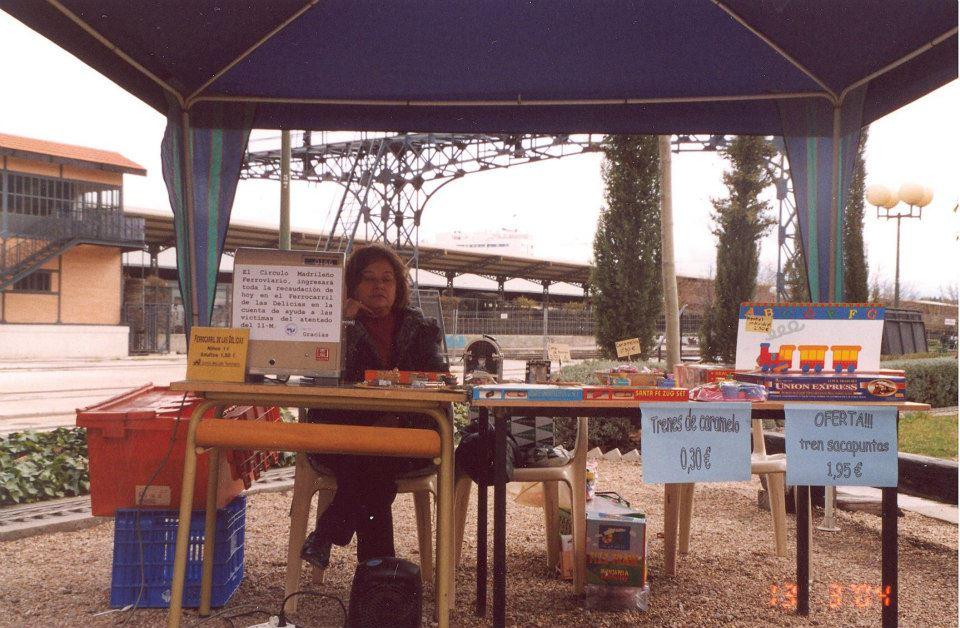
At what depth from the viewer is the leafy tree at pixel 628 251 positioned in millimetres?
12281

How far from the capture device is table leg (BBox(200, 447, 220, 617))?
8.84 feet

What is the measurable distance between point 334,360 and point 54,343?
2091 centimetres

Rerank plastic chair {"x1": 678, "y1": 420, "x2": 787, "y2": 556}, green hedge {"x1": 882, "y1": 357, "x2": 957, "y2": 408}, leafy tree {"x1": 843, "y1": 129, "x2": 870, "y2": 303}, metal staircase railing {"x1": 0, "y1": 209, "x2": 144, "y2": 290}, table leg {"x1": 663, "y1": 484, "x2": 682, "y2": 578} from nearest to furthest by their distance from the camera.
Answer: table leg {"x1": 663, "y1": 484, "x2": 682, "y2": 578} → plastic chair {"x1": 678, "y1": 420, "x2": 787, "y2": 556} → green hedge {"x1": 882, "y1": 357, "x2": 957, "y2": 408} → leafy tree {"x1": 843, "y1": 129, "x2": 870, "y2": 303} → metal staircase railing {"x1": 0, "y1": 209, "x2": 144, "y2": 290}

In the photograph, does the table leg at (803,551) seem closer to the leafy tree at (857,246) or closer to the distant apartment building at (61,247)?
the leafy tree at (857,246)

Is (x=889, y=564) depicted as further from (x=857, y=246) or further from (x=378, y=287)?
(x=857, y=246)

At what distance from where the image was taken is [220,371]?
7.67 feet

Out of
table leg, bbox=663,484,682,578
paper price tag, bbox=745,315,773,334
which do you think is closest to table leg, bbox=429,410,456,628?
paper price tag, bbox=745,315,773,334

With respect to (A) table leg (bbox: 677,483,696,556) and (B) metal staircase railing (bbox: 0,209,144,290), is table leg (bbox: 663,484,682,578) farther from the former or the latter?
(B) metal staircase railing (bbox: 0,209,144,290)

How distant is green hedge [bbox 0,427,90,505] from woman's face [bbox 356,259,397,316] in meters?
2.53

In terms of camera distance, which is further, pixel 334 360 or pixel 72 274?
pixel 72 274

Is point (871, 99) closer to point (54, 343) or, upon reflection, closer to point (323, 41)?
point (323, 41)

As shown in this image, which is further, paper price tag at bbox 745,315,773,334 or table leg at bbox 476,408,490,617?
table leg at bbox 476,408,490,617

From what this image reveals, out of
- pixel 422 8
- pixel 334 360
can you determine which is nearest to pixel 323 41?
pixel 422 8

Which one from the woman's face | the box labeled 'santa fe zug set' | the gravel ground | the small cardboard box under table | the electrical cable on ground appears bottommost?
the gravel ground
